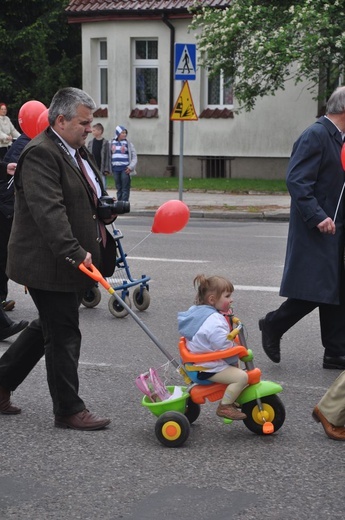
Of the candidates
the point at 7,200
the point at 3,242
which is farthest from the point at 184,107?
the point at 7,200

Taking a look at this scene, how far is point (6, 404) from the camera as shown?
5.92 meters

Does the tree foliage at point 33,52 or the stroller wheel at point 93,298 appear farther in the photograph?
the tree foliage at point 33,52

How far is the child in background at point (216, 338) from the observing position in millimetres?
5328

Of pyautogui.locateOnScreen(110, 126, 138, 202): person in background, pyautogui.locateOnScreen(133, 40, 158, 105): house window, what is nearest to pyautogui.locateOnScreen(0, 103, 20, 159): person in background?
pyautogui.locateOnScreen(110, 126, 138, 202): person in background

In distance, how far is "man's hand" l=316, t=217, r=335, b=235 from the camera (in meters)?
6.54

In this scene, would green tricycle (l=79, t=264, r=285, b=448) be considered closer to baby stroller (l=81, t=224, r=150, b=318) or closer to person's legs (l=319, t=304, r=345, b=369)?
person's legs (l=319, t=304, r=345, b=369)

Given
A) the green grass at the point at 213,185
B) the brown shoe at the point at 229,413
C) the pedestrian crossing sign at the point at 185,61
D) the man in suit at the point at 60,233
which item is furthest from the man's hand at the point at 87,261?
the green grass at the point at 213,185

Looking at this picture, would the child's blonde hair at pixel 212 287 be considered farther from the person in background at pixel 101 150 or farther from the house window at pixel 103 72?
the house window at pixel 103 72

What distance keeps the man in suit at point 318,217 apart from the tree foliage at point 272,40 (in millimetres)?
14018

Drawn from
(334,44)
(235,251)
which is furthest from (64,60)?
(235,251)

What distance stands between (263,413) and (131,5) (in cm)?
2381

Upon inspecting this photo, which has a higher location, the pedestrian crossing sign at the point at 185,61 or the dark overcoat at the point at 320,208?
the pedestrian crossing sign at the point at 185,61

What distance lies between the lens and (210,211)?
1942 centimetres

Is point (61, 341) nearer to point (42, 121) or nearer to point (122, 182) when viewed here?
point (42, 121)
